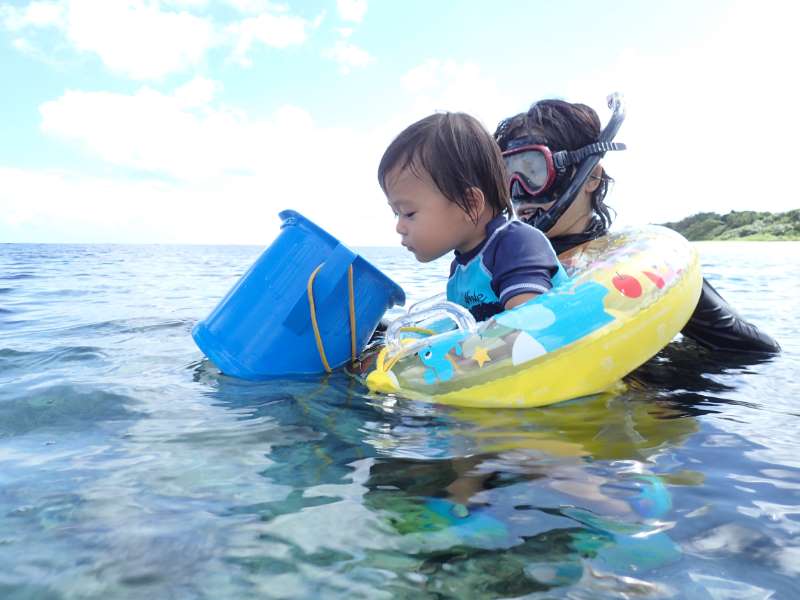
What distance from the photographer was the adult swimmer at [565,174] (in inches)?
136

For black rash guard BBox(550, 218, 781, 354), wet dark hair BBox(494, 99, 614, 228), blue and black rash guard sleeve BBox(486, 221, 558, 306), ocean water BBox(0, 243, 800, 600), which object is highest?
wet dark hair BBox(494, 99, 614, 228)

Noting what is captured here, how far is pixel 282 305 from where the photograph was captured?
291 centimetres

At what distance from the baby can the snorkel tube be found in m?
0.60

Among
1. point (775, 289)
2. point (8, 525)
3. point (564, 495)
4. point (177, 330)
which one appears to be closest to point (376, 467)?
point (564, 495)

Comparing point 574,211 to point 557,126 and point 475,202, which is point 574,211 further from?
point 475,202

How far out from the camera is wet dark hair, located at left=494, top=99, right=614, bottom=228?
11.5 feet

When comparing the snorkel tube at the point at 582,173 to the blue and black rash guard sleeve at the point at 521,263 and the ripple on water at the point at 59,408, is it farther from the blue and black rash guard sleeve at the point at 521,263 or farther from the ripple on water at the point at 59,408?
the ripple on water at the point at 59,408

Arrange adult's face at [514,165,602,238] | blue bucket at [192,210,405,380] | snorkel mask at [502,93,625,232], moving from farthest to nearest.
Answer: adult's face at [514,165,602,238]
snorkel mask at [502,93,625,232]
blue bucket at [192,210,405,380]

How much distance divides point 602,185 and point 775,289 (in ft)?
22.3

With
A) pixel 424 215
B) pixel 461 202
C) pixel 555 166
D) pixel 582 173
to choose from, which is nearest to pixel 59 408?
pixel 424 215

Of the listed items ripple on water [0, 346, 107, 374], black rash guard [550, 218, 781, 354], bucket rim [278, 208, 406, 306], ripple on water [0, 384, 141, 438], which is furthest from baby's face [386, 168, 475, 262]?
ripple on water [0, 346, 107, 374]

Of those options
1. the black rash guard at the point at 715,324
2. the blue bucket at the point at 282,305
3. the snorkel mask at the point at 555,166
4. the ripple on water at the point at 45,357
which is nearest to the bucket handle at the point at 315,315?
the blue bucket at the point at 282,305

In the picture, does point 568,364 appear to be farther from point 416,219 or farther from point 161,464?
point 161,464

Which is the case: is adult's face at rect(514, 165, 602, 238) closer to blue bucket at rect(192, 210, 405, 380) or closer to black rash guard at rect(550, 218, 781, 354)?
black rash guard at rect(550, 218, 781, 354)
